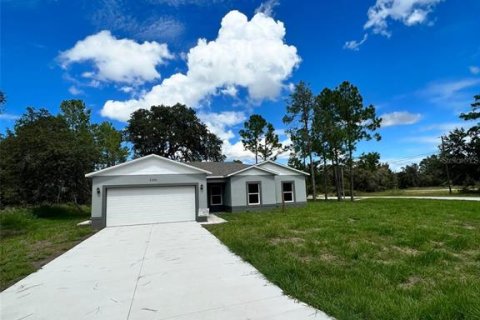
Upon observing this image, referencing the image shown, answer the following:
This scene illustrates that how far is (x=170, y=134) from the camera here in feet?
129

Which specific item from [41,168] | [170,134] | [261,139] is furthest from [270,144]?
[41,168]

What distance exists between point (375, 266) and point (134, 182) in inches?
458

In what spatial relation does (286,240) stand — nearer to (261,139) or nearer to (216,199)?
(216,199)

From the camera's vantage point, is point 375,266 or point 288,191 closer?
point 375,266

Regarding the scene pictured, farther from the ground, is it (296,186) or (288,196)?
(296,186)

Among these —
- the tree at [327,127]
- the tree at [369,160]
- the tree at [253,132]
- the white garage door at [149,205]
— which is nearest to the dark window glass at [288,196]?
the tree at [327,127]

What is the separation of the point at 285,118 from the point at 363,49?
14.1m

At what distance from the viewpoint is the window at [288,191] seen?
67.7ft

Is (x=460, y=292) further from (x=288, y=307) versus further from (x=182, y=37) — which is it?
(x=182, y=37)

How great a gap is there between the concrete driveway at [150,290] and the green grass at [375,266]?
416mm

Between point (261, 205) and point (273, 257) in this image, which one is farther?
point (261, 205)

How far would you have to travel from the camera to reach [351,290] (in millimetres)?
4117

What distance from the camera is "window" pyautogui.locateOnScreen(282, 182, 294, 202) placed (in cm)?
2064

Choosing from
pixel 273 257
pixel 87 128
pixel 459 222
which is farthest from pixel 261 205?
pixel 87 128
